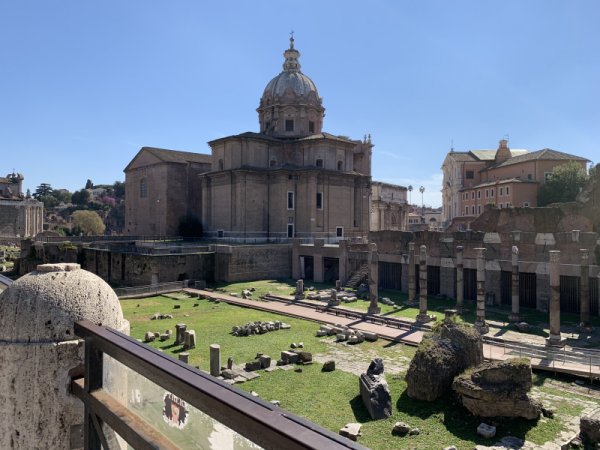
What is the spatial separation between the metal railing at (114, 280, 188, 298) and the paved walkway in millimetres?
1298

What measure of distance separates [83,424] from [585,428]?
11559mm

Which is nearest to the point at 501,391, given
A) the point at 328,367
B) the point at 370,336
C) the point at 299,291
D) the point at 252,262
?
the point at 328,367

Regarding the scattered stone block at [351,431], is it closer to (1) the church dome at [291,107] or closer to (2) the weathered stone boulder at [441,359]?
(2) the weathered stone boulder at [441,359]

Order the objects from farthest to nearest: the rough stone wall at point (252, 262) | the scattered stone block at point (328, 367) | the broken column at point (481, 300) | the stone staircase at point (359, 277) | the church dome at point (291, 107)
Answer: the church dome at point (291, 107)
the rough stone wall at point (252, 262)
the stone staircase at point (359, 277)
the broken column at point (481, 300)
the scattered stone block at point (328, 367)

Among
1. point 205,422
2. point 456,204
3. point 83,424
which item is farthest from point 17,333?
point 456,204

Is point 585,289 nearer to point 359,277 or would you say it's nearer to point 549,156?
point 359,277

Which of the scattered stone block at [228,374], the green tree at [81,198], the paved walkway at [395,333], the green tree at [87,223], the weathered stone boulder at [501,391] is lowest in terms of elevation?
the scattered stone block at [228,374]

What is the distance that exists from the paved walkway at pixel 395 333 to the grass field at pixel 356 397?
770mm

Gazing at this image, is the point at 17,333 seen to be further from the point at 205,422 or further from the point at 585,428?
the point at 585,428

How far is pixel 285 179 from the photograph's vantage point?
45.5 m

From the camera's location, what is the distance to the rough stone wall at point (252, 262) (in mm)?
36844

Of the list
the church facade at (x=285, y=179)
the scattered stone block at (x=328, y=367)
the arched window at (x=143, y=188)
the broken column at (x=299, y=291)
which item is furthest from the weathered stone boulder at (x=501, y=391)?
the arched window at (x=143, y=188)

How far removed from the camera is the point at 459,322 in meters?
14.8

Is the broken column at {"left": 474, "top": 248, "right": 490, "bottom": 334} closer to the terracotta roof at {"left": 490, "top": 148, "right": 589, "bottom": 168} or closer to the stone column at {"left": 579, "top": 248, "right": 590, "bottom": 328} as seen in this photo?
the stone column at {"left": 579, "top": 248, "right": 590, "bottom": 328}
